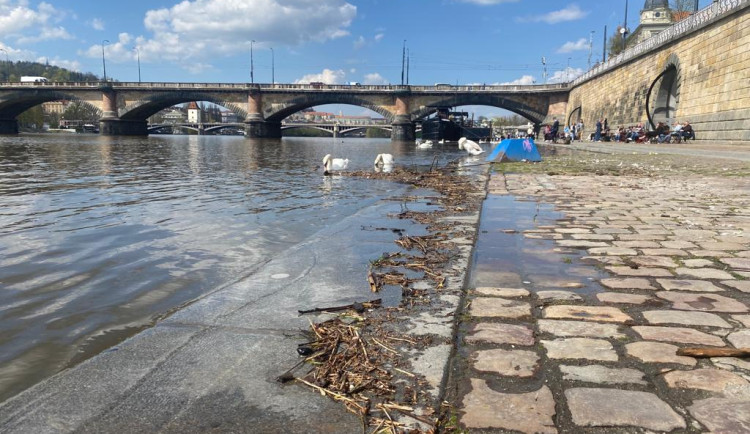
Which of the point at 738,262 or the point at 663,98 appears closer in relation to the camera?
the point at 738,262

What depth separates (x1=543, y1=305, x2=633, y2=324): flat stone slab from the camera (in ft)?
8.17

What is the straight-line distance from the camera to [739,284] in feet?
9.86

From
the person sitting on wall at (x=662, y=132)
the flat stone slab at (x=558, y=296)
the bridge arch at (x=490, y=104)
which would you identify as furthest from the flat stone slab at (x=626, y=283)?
the bridge arch at (x=490, y=104)

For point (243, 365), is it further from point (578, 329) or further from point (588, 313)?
point (588, 313)

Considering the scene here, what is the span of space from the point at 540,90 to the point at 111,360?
210 ft

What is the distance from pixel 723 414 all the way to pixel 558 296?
1253 millimetres

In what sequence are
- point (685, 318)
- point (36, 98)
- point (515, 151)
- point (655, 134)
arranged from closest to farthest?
point (685, 318) → point (515, 151) → point (655, 134) → point (36, 98)

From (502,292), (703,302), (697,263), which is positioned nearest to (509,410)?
(502,292)

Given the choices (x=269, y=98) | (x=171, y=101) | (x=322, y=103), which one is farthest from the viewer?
(x=171, y=101)

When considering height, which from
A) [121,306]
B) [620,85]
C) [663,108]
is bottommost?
[121,306]

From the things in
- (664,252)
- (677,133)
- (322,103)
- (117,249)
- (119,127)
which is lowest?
(117,249)

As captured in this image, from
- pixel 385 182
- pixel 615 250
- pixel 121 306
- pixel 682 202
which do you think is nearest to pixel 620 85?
pixel 385 182

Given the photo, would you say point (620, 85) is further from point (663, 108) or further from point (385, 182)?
point (385, 182)

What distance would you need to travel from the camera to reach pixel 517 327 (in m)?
2.38
